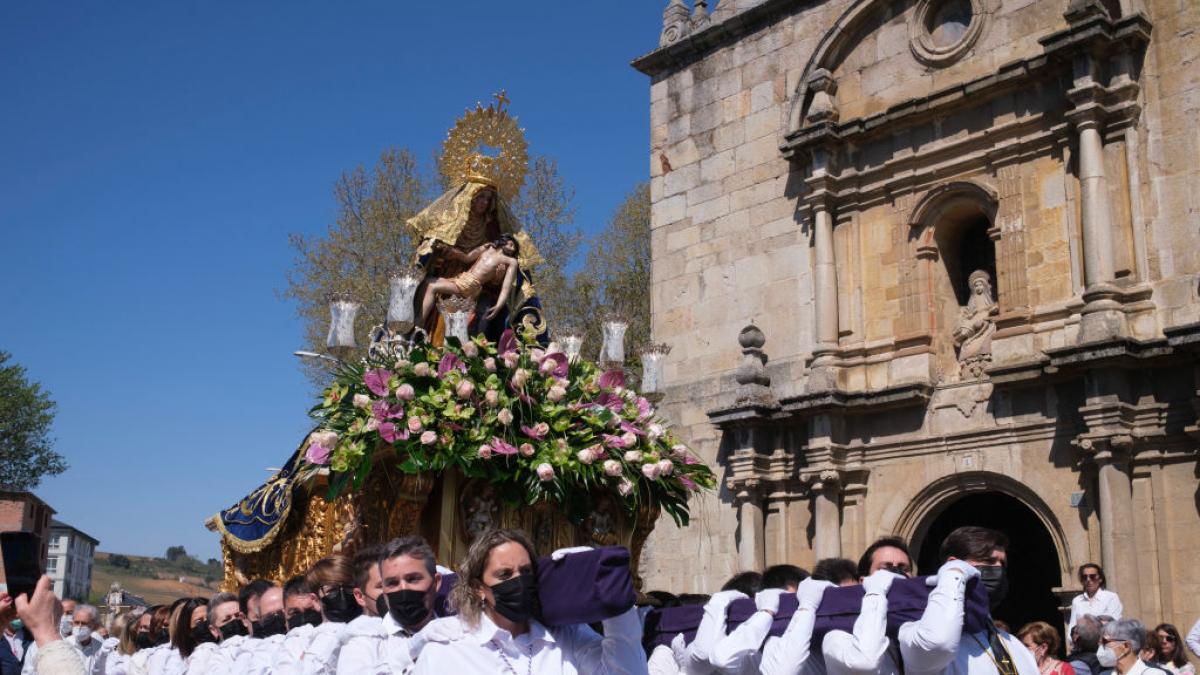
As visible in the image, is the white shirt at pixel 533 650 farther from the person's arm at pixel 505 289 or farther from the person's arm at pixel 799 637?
the person's arm at pixel 505 289

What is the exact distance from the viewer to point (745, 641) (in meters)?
5.14

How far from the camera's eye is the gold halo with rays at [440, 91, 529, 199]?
794 cm

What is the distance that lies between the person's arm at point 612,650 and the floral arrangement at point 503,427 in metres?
2.03

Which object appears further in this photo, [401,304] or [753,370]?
[753,370]

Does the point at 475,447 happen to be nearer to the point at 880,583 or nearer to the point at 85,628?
the point at 880,583

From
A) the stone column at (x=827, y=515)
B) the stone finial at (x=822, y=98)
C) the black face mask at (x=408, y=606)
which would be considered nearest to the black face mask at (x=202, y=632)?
the black face mask at (x=408, y=606)

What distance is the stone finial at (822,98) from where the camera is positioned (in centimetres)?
1562

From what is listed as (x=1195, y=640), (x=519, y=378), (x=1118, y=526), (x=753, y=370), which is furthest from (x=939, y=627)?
(x=753, y=370)

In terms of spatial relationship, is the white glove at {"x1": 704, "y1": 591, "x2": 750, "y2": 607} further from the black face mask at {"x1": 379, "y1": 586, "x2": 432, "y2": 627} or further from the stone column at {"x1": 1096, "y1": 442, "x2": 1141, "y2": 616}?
the stone column at {"x1": 1096, "y1": 442, "x2": 1141, "y2": 616}

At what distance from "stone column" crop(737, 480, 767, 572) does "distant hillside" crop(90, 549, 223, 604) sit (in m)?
78.4

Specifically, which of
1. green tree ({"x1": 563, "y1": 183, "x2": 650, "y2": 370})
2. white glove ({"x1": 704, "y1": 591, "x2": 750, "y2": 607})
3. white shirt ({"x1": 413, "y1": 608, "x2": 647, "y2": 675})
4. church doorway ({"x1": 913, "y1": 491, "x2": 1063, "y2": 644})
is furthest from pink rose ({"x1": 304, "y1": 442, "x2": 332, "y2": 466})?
green tree ({"x1": 563, "y1": 183, "x2": 650, "y2": 370})

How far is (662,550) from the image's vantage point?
1655 cm

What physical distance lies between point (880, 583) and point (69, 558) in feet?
283

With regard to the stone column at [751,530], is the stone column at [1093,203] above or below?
above
